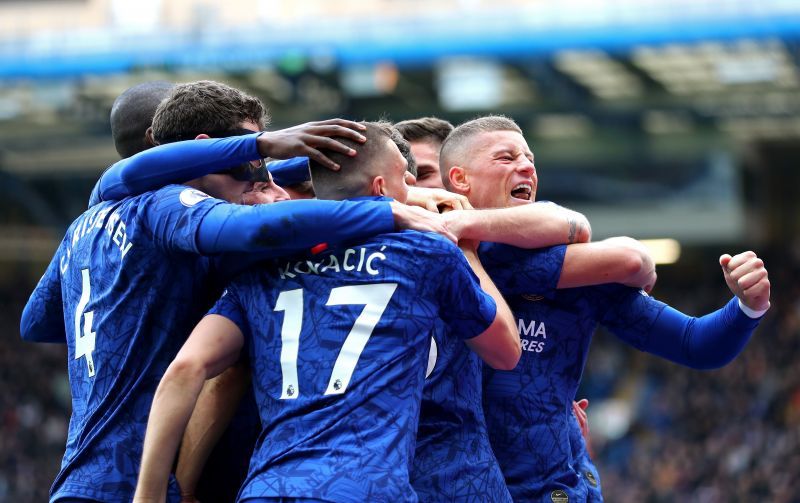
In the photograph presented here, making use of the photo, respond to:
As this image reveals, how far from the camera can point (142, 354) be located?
3930 millimetres

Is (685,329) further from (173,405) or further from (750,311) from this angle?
(173,405)

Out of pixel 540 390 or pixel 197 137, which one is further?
pixel 540 390

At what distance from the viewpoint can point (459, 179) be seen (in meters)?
4.64

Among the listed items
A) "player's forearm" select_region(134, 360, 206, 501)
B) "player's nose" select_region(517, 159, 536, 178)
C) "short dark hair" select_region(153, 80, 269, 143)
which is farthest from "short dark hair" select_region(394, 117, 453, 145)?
"player's forearm" select_region(134, 360, 206, 501)

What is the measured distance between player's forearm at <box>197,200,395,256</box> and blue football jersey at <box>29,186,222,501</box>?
0.55 feet

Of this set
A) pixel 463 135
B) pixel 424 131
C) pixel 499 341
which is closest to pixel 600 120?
pixel 424 131

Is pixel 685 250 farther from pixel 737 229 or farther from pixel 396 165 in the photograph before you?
pixel 396 165

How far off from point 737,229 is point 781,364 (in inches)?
198

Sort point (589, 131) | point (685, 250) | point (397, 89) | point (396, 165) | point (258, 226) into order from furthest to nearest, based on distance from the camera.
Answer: point (685, 250) < point (589, 131) < point (397, 89) < point (396, 165) < point (258, 226)

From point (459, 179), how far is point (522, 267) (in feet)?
1.66

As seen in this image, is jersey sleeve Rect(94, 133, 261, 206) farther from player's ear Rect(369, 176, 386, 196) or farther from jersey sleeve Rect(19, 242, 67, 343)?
jersey sleeve Rect(19, 242, 67, 343)

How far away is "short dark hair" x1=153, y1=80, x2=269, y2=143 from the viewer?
405cm

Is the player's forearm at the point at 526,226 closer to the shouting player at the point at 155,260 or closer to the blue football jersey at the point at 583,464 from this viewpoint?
the shouting player at the point at 155,260

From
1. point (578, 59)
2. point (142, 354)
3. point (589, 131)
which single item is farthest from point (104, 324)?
point (589, 131)
